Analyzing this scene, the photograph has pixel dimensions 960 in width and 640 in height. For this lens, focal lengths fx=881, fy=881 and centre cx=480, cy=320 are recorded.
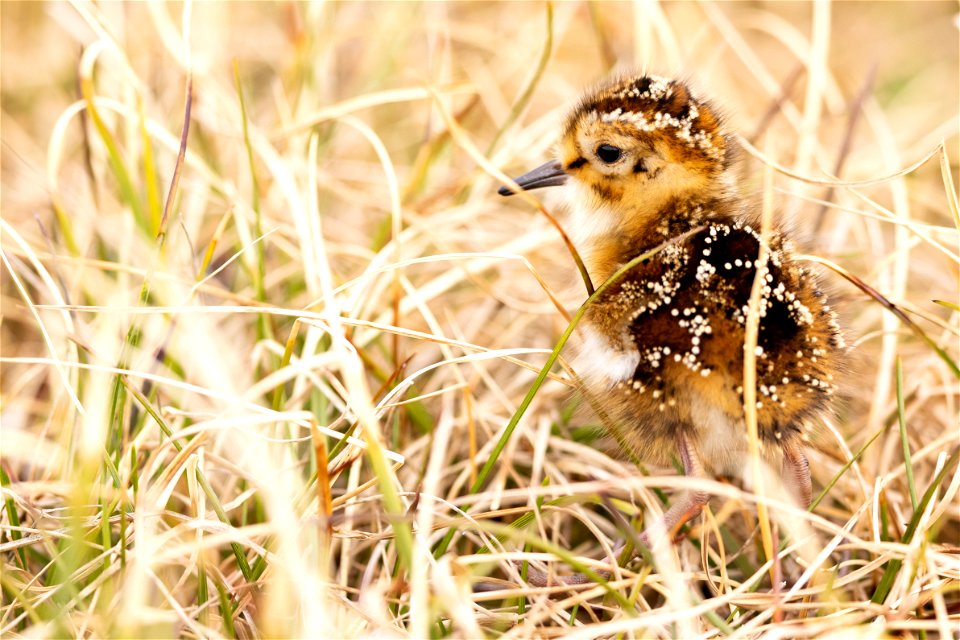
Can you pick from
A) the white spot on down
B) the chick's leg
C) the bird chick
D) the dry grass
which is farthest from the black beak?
the chick's leg

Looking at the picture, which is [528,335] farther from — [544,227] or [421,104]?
[421,104]

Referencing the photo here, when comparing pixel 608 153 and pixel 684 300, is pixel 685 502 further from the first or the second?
pixel 608 153

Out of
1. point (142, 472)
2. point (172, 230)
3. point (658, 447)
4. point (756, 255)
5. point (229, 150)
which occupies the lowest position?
point (658, 447)

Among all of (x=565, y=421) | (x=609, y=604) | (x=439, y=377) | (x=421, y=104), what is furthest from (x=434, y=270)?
(x=609, y=604)

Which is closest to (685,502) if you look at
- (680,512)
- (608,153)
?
(680,512)

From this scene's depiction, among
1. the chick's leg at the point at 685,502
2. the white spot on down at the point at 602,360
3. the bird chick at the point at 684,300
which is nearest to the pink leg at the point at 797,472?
the bird chick at the point at 684,300
